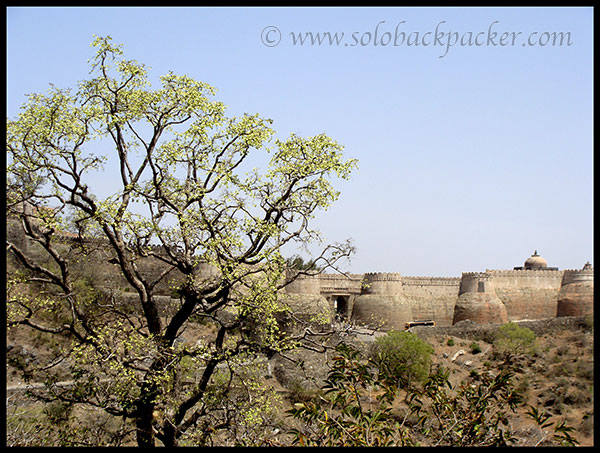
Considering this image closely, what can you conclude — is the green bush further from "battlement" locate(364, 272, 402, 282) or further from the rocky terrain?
"battlement" locate(364, 272, 402, 282)

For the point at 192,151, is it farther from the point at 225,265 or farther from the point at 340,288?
the point at 340,288

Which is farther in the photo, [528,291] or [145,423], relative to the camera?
[528,291]

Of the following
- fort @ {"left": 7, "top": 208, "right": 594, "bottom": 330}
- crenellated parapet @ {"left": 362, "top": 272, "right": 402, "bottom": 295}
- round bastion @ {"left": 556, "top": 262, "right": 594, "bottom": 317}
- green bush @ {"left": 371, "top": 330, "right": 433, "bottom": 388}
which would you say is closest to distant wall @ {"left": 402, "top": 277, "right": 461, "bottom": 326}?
fort @ {"left": 7, "top": 208, "right": 594, "bottom": 330}

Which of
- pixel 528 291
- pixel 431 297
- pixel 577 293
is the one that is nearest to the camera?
pixel 577 293

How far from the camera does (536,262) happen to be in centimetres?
4206

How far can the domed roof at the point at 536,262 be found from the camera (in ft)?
138

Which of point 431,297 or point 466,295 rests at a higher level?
point 466,295

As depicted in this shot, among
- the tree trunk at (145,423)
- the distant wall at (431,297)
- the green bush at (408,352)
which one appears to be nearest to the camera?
the tree trunk at (145,423)

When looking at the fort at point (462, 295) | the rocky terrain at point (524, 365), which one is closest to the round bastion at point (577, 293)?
the fort at point (462, 295)

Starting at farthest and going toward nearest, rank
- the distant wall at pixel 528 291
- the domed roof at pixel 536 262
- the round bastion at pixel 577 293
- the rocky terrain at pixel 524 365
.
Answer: the domed roof at pixel 536 262 < the distant wall at pixel 528 291 < the round bastion at pixel 577 293 < the rocky terrain at pixel 524 365

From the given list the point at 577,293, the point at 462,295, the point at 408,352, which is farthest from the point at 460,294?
the point at 408,352

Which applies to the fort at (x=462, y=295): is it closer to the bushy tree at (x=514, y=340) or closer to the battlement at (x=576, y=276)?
the battlement at (x=576, y=276)

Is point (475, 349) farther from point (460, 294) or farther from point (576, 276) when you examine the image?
point (576, 276)

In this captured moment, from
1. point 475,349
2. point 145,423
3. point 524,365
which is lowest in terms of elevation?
point 145,423
